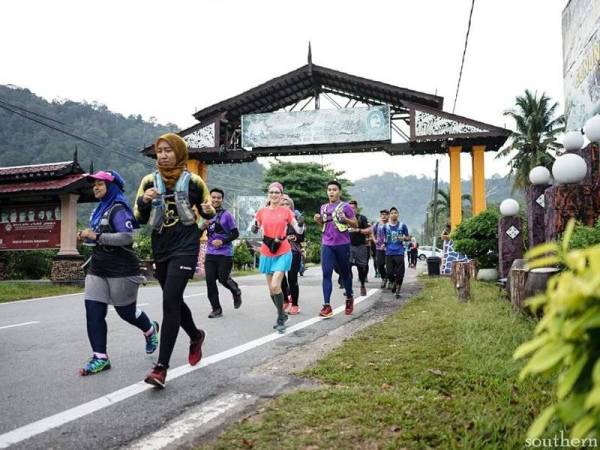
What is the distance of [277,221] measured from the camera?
6.60 meters

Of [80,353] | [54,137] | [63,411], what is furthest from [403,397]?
[54,137]

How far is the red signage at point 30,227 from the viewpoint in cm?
1669

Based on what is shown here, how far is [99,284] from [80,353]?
4.22ft

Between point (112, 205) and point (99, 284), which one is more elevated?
point (112, 205)

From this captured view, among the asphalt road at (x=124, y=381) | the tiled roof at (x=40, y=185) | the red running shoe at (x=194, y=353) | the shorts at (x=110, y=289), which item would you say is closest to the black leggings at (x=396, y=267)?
the asphalt road at (x=124, y=381)

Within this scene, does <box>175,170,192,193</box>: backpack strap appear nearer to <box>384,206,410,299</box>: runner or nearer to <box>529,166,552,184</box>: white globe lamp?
<box>384,206,410,299</box>: runner

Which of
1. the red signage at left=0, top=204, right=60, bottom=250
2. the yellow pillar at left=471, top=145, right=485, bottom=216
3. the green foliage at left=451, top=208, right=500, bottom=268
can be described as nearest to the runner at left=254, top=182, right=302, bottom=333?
the green foliage at left=451, top=208, right=500, bottom=268

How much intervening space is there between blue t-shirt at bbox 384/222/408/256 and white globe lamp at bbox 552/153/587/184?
A: 3639 millimetres

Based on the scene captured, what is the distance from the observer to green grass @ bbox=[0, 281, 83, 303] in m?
12.5

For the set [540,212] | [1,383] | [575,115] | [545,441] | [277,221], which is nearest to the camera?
[545,441]

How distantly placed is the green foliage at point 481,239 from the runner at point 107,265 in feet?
29.9

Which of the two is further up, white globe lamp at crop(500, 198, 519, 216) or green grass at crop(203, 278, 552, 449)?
white globe lamp at crop(500, 198, 519, 216)

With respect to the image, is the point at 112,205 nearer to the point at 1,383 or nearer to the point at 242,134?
the point at 1,383

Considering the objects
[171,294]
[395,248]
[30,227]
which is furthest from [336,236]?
[30,227]
